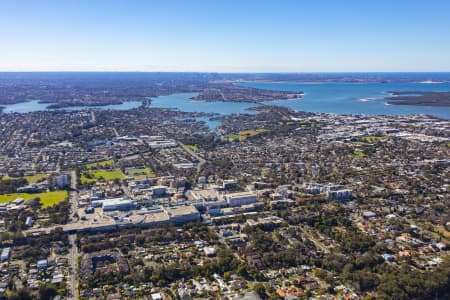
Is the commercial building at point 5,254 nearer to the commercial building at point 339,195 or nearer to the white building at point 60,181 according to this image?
the white building at point 60,181

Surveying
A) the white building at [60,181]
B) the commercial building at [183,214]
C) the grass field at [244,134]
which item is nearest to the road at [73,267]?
the commercial building at [183,214]

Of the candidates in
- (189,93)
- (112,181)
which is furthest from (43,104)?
(112,181)

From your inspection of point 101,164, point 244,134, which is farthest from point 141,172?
point 244,134

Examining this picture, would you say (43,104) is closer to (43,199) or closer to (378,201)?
(43,199)

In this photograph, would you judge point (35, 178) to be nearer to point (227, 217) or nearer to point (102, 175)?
point (102, 175)

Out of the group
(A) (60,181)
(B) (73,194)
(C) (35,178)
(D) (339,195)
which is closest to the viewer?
(D) (339,195)

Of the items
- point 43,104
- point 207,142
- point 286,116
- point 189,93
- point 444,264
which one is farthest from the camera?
point 189,93
